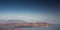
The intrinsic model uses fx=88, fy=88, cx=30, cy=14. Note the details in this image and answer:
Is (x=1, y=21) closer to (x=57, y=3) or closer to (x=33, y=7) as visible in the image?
(x=33, y=7)

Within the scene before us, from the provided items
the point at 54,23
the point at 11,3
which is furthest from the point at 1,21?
the point at 54,23

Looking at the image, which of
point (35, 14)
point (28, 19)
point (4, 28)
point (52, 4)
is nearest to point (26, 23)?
point (28, 19)

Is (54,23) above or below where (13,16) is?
below

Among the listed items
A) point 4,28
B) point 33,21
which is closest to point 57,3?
point 33,21

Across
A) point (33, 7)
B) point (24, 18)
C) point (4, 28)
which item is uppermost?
point (33, 7)

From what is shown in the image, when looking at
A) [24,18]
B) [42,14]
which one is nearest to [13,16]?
[24,18]

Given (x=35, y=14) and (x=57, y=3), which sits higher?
(x=57, y=3)

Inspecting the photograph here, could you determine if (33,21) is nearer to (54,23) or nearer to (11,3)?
(54,23)

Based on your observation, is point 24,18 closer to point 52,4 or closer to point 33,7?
point 33,7
